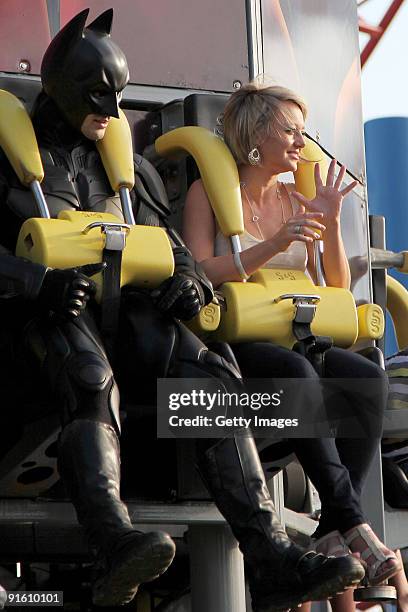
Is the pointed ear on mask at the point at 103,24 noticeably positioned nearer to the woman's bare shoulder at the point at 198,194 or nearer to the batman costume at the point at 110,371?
the batman costume at the point at 110,371

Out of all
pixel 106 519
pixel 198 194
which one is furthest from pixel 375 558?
pixel 198 194

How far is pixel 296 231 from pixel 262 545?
978mm

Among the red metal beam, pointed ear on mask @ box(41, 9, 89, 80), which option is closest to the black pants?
pointed ear on mask @ box(41, 9, 89, 80)

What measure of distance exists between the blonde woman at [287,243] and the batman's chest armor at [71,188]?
0.95 ft

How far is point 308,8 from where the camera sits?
17.0 ft

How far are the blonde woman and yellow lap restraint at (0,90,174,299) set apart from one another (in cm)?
33

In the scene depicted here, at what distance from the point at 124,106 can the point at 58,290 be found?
1.43m

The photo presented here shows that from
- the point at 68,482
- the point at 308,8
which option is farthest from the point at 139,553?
the point at 308,8

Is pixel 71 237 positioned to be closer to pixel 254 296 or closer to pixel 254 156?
pixel 254 296

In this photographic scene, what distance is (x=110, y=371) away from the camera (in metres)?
3.41

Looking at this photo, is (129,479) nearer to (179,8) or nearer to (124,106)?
(124,106)

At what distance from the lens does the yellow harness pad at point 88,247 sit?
3.60 meters

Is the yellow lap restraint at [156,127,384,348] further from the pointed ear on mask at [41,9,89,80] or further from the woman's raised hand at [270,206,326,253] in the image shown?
the pointed ear on mask at [41,9,89,80]

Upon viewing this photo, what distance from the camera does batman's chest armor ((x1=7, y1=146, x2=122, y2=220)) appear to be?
3908 mm
